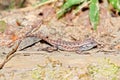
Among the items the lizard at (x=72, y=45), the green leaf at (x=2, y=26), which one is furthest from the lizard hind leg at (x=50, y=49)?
the green leaf at (x=2, y=26)

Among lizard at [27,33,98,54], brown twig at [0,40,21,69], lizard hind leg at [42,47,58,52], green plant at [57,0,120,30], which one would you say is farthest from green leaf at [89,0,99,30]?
brown twig at [0,40,21,69]

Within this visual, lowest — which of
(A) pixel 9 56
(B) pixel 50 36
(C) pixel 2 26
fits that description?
(A) pixel 9 56

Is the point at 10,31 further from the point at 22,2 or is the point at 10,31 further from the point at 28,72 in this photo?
the point at 22,2

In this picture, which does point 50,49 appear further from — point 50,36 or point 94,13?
point 94,13

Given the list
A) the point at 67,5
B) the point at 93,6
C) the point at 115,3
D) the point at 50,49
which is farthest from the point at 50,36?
the point at 115,3

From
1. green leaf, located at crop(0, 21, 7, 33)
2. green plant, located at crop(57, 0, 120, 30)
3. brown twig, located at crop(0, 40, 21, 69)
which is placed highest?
green plant, located at crop(57, 0, 120, 30)

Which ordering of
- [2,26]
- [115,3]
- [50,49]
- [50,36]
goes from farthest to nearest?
[2,26], [115,3], [50,36], [50,49]

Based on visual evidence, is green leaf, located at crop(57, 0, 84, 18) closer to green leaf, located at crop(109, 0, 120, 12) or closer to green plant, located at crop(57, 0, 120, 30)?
green plant, located at crop(57, 0, 120, 30)
